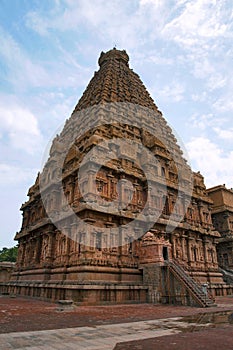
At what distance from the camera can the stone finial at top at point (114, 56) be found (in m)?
51.6

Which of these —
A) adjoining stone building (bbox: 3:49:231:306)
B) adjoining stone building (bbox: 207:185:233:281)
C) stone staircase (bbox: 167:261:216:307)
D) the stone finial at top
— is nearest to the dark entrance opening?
adjoining stone building (bbox: 3:49:231:306)

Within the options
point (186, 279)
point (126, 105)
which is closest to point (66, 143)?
point (126, 105)

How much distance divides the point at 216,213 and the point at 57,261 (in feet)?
93.9

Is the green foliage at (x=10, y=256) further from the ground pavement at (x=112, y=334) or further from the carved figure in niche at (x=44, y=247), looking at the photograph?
the ground pavement at (x=112, y=334)

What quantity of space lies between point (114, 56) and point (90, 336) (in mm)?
51265

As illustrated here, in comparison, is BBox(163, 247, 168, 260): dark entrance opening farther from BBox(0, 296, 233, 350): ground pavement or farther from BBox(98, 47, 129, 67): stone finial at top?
BBox(98, 47, 129, 67): stone finial at top

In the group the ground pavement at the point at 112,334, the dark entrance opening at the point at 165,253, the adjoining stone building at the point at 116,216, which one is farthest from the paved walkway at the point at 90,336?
the dark entrance opening at the point at 165,253

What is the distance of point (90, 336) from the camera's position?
8664 millimetres

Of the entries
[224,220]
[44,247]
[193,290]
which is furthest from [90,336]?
[224,220]

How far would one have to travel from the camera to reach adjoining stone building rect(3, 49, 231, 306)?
69.6 ft

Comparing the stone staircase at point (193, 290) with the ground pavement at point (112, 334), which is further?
the stone staircase at point (193, 290)

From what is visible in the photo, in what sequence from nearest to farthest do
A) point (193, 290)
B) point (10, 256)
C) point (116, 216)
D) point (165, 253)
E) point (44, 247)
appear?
1. point (193, 290)
2. point (165, 253)
3. point (116, 216)
4. point (44, 247)
5. point (10, 256)

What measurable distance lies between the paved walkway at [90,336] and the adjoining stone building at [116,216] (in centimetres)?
882

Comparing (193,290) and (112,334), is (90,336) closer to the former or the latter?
(112,334)
